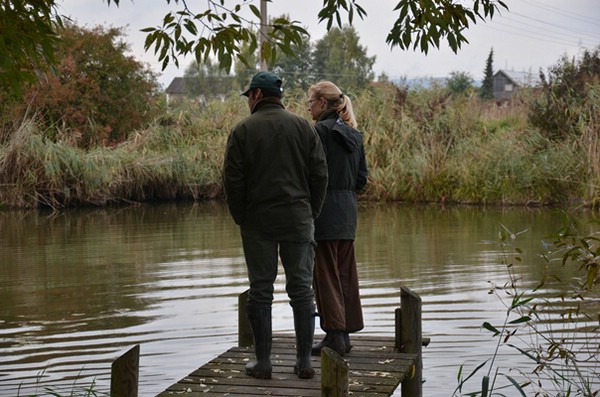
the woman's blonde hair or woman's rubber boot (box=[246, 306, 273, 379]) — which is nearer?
woman's rubber boot (box=[246, 306, 273, 379])

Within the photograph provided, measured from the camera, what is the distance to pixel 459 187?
25.7 metres

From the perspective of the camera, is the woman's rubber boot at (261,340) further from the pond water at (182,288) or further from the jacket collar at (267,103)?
the jacket collar at (267,103)

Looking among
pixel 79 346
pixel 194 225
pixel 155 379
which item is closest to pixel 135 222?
pixel 194 225

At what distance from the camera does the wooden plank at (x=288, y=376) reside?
19.1ft

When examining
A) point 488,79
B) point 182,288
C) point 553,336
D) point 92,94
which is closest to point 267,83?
point 553,336

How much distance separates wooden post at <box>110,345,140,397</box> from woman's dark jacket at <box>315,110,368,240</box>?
72.3 inches

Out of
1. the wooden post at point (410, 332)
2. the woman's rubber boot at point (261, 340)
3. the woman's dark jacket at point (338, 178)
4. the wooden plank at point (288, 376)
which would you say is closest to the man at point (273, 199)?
the woman's rubber boot at point (261, 340)

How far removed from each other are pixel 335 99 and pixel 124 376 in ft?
7.77

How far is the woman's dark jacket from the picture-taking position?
6586 mm

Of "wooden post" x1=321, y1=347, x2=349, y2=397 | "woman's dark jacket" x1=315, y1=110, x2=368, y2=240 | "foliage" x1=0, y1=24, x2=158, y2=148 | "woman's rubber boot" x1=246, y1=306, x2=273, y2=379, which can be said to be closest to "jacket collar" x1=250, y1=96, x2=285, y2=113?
"woman's dark jacket" x1=315, y1=110, x2=368, y2=240

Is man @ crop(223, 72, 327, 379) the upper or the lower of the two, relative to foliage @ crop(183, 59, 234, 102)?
lower

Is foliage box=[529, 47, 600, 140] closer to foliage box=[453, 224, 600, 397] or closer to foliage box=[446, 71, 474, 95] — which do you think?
foliage box=[453, 224, 600, 397]

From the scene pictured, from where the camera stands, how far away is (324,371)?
5.20 metres

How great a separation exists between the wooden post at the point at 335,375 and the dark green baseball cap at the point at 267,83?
1.62 metres
